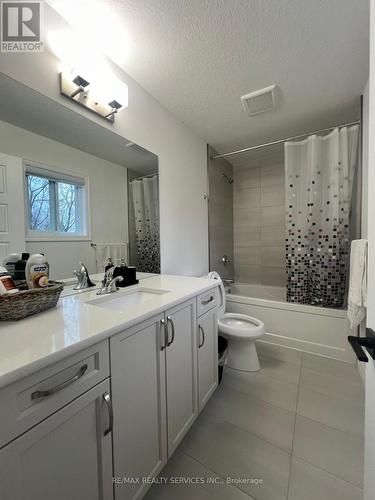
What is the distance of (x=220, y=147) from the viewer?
2721 millimetres

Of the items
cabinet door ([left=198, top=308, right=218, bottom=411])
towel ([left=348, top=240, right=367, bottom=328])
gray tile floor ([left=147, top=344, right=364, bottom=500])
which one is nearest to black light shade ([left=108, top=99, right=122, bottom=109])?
cabinet door ([left=198, top=308, right=218, bottom=411])

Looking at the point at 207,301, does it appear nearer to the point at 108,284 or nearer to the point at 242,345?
the point at 108,284

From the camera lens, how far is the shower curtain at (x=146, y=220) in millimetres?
1644

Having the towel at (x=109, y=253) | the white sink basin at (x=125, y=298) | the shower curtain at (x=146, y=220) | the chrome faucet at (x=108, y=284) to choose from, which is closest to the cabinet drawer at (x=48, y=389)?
the white sink basin at (x=125, y=298)

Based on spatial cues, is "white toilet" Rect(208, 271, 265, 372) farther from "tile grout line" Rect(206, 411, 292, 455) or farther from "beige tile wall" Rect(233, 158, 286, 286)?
"beige tile wall" Rect(233, 158, 286, 286)

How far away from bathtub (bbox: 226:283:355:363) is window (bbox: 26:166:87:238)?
1935 mm

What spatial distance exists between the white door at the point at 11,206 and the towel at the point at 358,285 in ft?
6.84

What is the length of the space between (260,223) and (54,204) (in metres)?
2.77

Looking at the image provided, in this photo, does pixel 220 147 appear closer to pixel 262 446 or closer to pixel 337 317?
pixel 337 317

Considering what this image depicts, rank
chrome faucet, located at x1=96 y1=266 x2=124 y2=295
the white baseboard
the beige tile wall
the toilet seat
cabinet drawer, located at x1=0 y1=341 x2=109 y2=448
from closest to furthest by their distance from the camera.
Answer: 1. cabinet drawer, located at x1=0 y1=341 x2=109 y2=448
2. chrome faucet, located at x1=96 y1=266 x2=124 y2=295
3. the toilet seat
4. the white baseboard
5. the beige tile wall

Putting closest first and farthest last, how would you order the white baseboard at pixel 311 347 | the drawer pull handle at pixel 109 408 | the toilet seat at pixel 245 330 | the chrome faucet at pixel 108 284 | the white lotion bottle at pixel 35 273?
the drawer pull handle at pixel 109 408 → the white lotion bottle at pixel 35 273 → the chrome faucet at pixel 108 284 → the toilet seat at pixel 245 330 → the white baseboard at pixel 311 347

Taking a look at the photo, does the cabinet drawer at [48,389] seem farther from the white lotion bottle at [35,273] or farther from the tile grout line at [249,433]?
the tile grout line at [249,433]

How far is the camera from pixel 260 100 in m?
1.78

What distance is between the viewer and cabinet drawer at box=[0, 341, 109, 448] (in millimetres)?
483
